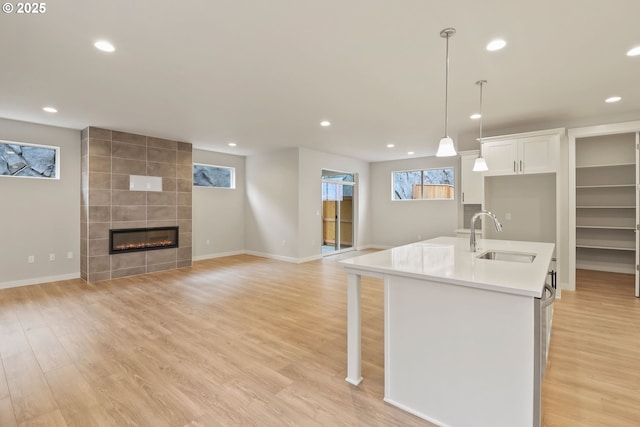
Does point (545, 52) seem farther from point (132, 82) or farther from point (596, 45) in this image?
point (132, 82)

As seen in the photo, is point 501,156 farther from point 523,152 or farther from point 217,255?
point 217,255

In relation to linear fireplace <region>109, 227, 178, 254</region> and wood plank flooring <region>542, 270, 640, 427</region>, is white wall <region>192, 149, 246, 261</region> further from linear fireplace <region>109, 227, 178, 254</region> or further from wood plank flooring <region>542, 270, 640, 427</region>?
wood plank flooring <region>542, 270, 640, 427</region>

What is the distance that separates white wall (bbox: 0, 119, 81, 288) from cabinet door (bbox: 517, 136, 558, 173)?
7.56 meters

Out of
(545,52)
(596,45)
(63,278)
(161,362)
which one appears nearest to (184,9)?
(161,362)

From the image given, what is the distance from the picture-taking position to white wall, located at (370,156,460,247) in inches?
310

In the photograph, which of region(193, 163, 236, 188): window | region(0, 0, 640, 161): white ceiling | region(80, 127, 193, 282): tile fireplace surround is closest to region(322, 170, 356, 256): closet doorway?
region(193, 163, 236, 188): window

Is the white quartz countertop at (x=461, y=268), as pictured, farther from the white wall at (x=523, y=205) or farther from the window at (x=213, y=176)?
the window at (x=213, y=176)

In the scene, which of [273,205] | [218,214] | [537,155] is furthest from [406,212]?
[218,214]

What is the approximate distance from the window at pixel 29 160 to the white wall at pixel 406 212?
752 centimetres

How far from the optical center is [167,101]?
391 centimetres

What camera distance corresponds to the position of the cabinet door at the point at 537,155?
4305 mm

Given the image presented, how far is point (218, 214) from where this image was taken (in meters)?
7.62

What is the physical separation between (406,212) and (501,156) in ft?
13.1

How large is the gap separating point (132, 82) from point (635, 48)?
4.91 m
